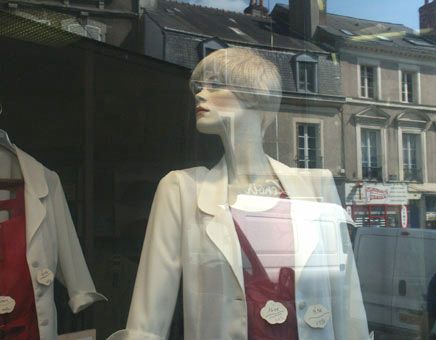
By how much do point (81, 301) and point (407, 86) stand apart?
5.31 feet

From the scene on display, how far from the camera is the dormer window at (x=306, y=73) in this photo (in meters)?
2.20

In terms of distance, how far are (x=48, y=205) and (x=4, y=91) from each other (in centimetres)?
60

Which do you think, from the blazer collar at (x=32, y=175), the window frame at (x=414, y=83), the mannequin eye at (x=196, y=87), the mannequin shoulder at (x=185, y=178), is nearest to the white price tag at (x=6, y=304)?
the blazer collar at (x=32, y=175)

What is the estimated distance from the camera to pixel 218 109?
1927mm

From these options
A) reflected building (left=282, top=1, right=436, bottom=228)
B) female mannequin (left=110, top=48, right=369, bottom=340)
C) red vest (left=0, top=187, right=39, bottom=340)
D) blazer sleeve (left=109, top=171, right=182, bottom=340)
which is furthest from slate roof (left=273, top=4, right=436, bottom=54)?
red vest (left=0, top=187, right=39, bottom=340)

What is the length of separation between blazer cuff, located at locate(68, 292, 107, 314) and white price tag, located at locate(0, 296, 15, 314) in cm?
25

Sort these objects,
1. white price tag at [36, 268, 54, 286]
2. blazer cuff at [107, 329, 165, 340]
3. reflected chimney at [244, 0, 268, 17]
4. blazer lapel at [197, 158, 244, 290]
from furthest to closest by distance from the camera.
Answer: reflected chimney at [244, 0, 268, 17] → white price tag at [36, 268, 54, 286] → blazer lapel at [197, 158, 244, 290] → blazer cuff at [107, 329, 165, 340]

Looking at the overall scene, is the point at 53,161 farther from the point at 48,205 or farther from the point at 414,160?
the point at 414,160

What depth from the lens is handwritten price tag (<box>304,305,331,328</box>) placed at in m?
1.79

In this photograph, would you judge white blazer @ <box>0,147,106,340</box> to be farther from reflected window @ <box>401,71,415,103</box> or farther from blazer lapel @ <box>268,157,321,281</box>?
reflected window @ <box>401,71,415,103</box>

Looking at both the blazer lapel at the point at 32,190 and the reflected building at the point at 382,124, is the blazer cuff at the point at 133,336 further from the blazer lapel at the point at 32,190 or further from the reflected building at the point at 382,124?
the reflected building at the point at 382,124

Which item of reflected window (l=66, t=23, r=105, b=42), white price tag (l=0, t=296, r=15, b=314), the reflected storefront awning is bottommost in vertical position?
white price tag (l=0, t=296, r=15, b=314)

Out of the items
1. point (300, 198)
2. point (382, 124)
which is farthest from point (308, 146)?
point (382, 124)

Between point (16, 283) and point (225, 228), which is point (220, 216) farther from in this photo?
point (16, 283)
